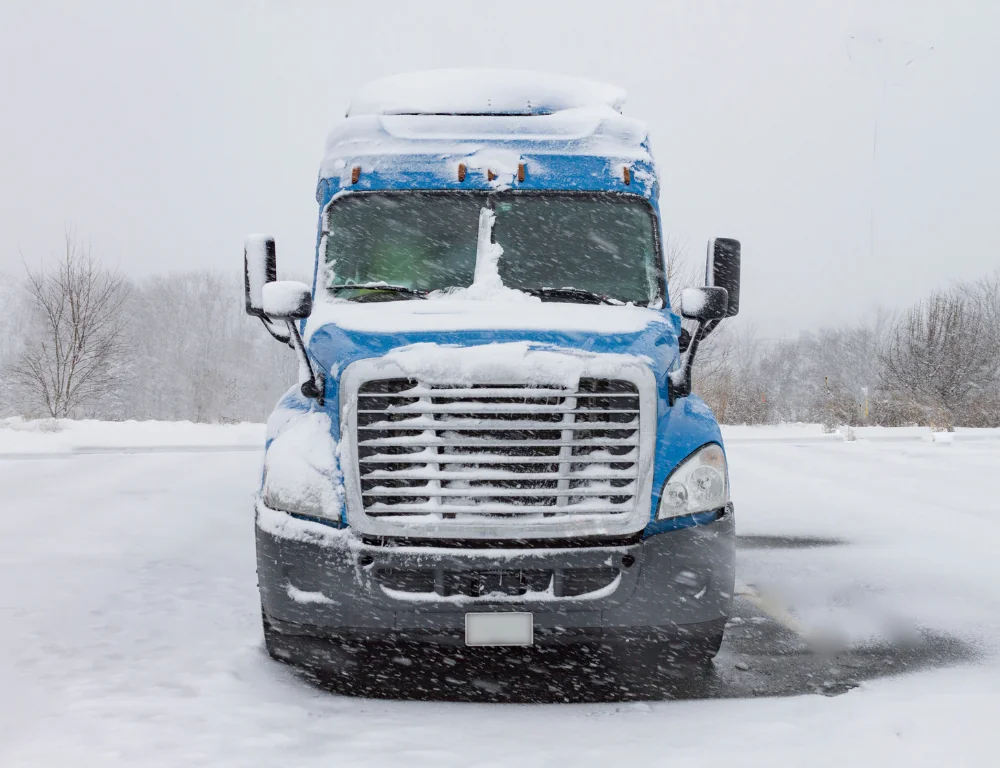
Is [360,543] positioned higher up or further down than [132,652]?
higher up

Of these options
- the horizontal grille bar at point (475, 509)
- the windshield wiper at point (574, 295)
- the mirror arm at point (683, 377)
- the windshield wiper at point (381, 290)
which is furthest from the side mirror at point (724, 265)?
the horizontal grille bar at point (475, 509)

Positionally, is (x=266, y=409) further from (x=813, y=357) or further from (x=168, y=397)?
(x=813, y=357)

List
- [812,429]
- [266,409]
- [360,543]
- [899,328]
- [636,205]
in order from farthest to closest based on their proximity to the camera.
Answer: [266,409], [899,328], [812,429], [636,205], [360,543]

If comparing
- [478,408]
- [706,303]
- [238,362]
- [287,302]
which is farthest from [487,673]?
[238,362]

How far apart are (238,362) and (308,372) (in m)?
66.2

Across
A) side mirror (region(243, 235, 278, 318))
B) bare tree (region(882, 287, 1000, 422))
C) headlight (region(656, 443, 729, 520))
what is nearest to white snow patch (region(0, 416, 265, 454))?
side mirror (region(243, 235, 278, 318))

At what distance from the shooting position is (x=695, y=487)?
4.33 meters

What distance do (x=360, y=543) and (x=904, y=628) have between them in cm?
364

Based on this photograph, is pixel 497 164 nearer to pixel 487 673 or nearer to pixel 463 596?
pixel 463 596

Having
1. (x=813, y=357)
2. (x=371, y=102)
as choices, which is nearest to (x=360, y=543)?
(x=371, y=102)

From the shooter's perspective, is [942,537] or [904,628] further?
[942,537]

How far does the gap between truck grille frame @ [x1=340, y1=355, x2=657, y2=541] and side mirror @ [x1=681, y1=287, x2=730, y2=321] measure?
3.58 ft

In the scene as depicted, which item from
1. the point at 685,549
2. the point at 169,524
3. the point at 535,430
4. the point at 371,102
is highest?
the point at 371,102

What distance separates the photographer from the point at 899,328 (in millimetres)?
34438
